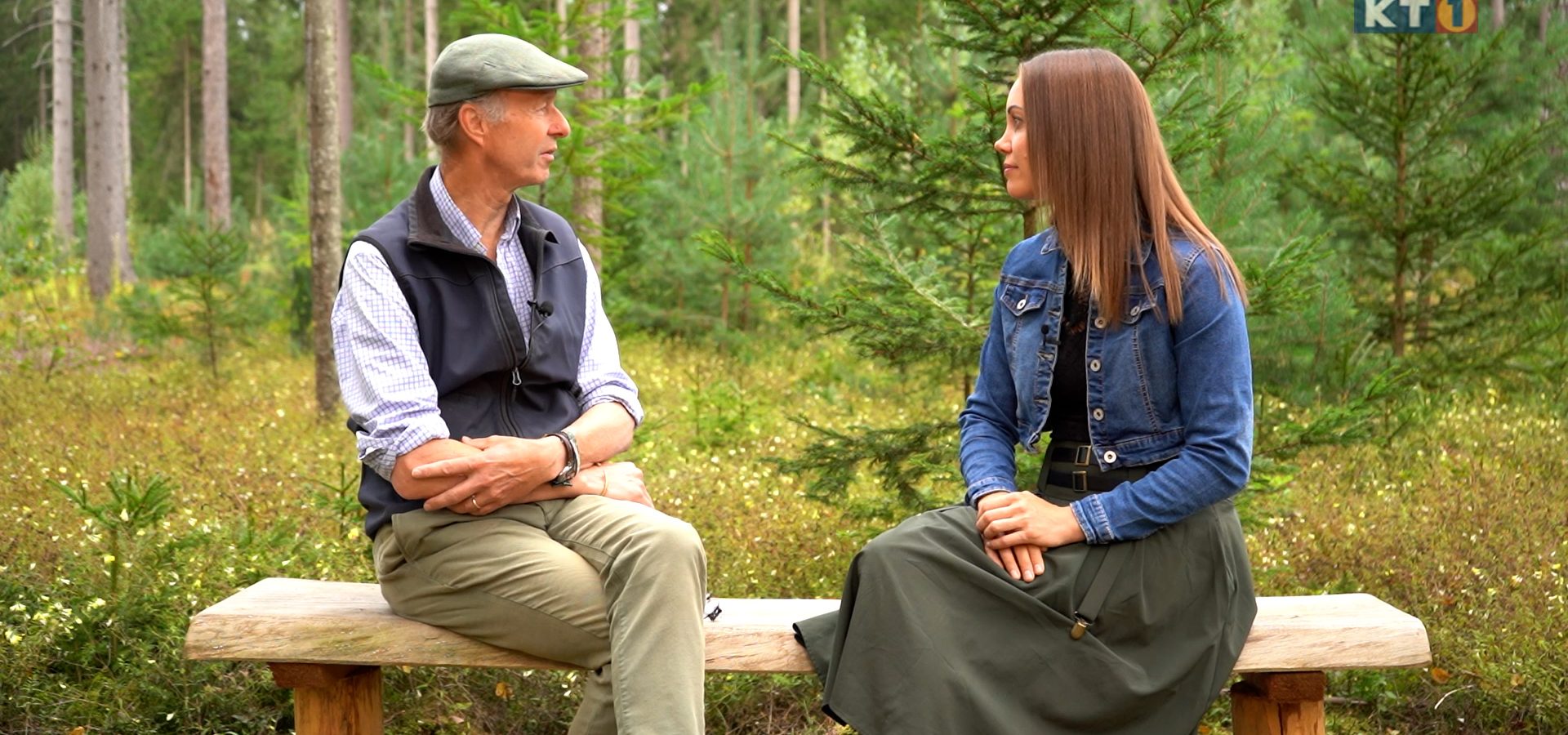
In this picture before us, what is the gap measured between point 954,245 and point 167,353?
925 cm

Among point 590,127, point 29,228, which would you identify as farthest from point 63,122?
point 590,127

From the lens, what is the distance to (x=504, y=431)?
333 cm

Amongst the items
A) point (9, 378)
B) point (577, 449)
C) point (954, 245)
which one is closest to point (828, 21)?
point (9, 378)

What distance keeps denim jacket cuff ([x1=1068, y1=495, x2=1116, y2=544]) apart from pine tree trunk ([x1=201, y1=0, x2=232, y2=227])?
19.8 metres

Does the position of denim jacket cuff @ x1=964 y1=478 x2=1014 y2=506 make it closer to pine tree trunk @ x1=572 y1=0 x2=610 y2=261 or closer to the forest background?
the forest background

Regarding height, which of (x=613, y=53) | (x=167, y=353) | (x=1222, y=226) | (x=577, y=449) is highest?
(x=613, y=53)

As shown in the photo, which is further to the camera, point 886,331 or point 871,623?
point 886,331

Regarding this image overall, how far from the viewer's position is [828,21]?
37969mm

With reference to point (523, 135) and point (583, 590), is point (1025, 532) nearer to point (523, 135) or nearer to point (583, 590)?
point (583, 590)

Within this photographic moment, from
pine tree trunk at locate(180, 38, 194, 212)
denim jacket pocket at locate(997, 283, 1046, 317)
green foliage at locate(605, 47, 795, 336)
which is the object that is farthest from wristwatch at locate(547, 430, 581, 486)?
pine tree trunk at locate(180, 38, 194, 212)

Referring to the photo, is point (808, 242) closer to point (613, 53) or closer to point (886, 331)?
point (613, 53)

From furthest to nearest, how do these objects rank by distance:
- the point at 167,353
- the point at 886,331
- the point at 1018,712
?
1. the point at 167,353
2. the point at 886,331
3. the point at 1018,712

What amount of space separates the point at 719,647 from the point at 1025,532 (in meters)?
0.80

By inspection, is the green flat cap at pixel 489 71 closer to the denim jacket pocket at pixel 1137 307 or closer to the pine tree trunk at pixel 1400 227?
the denim jacket pocket at pixel 1137 307
